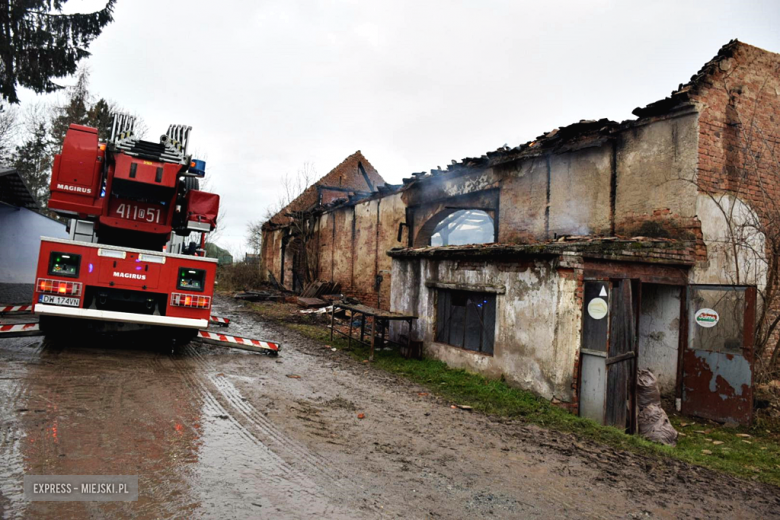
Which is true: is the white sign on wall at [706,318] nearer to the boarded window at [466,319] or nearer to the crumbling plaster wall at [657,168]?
the crumbling plaster wall at [657,168]

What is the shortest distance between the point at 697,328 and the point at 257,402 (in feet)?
22.6

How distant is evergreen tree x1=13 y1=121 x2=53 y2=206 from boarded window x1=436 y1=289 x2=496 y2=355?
1049 inches

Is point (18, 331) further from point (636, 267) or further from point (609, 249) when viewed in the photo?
point (636, 267)

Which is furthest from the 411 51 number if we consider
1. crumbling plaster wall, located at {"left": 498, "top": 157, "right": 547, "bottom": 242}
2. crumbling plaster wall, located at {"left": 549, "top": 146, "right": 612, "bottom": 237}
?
crumbling plaster wall, located at {"left": 549, "top": 146, "right": 612, "bottom": 237}

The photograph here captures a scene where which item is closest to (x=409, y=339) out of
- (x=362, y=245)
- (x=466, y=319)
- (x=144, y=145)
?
(x=466, y=319)

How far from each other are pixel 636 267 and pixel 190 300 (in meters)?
7.11

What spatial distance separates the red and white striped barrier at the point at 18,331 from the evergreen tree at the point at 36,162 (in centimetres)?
2322

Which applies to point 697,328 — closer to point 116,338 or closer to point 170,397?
point 170,397

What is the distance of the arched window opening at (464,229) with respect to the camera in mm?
16359

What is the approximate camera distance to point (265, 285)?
28.5 metres

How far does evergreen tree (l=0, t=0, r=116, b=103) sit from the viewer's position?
12.2 metres

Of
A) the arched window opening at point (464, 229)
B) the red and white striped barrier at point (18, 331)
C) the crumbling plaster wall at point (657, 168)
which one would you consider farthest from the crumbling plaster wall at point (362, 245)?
the red and white striped barrier at point (18, 331)

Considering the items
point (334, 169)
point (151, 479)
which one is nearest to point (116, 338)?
point (151, 479)

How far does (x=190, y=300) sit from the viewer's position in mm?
7664
